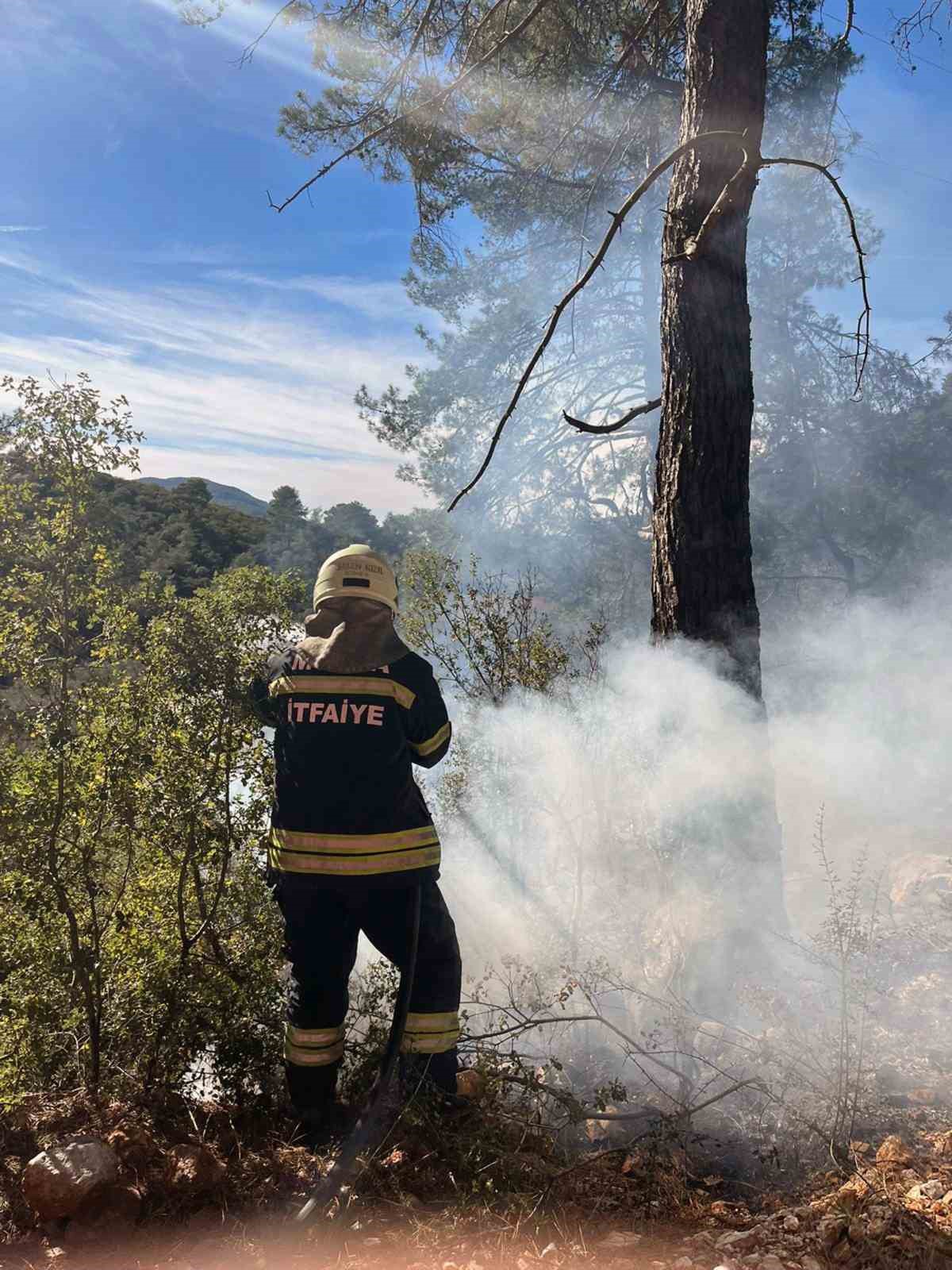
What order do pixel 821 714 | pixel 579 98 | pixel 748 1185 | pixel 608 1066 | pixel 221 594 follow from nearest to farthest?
pixel 748 1185 < pixel 221 594 < pixel 608 1066 < pixel 579 98 < pixel 821 714

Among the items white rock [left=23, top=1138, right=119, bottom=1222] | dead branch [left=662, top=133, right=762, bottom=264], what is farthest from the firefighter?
dead branch [left=662, top=133, right=762, bottom=264]

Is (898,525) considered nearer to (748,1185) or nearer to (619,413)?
(619,413)

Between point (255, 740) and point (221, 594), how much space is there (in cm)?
60

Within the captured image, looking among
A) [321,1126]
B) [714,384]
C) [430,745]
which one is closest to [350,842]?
[430,745]

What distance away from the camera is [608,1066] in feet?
12.7

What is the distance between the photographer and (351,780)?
9.95ft

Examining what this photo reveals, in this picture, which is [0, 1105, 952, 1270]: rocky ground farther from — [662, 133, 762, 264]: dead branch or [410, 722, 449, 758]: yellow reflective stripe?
[662, 133, 762, 264]: dead branch

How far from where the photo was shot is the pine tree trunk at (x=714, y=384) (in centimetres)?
443

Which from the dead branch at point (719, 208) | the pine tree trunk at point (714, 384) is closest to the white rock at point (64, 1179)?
the pine tree trunk at point (714, 384)

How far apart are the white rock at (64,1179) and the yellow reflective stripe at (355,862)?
1.03 metres

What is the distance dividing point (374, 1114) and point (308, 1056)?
0.34 m

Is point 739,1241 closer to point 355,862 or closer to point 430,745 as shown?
point 355,862

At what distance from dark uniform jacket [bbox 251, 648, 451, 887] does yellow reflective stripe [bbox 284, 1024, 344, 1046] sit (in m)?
0.57

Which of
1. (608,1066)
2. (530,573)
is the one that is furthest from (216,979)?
(530,573)
